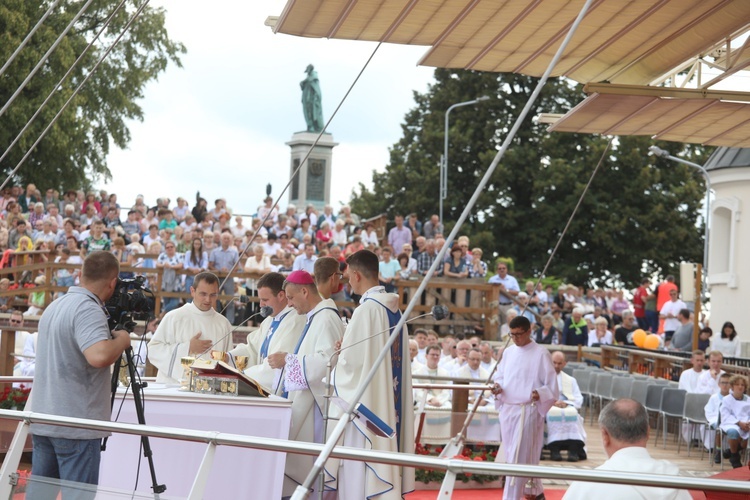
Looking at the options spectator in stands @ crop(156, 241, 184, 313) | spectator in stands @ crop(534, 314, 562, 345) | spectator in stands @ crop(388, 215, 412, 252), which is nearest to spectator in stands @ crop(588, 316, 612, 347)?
spectator in stands @ crop(534, 314, 562, 345)

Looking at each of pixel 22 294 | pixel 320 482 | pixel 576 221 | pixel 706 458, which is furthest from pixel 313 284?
pixel 576 221

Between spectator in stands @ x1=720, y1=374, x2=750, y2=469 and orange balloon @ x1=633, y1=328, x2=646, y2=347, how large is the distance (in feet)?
30.3

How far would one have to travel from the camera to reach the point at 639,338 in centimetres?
2547

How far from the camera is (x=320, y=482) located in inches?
271

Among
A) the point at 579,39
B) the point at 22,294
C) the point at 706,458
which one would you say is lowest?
the point at 706,458

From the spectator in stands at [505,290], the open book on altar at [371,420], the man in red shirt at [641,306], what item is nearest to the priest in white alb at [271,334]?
the open book on altar at [371,420]

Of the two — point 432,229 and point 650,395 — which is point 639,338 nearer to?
point 432,229

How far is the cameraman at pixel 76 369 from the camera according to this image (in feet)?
19.8

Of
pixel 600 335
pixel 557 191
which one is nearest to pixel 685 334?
pixel 600 335

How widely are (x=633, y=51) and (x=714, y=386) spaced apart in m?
9.92

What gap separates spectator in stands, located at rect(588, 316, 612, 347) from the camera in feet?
82.9

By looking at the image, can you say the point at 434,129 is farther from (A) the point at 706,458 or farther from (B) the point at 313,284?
(B) the point at 313,284

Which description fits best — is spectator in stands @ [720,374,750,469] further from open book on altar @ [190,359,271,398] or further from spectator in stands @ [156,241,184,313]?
spectator in stands @ [156,241,184,313]

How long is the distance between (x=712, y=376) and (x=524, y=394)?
27.0ft
